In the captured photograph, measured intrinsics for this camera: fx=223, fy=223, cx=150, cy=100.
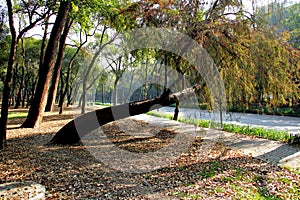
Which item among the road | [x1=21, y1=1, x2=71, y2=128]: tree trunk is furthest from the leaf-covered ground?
[x1=21, y1=1, x2=71, y2=128]: tree trunk

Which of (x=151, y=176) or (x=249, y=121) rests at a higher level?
(x=249, y=121)

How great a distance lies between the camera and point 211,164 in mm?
4934

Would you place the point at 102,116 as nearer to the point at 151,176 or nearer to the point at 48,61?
the point at 151,176

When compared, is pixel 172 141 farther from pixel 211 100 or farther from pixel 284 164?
pixel 284 164

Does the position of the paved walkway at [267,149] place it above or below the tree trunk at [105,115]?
below

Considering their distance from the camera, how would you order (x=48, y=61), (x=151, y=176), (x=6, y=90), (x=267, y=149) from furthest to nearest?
1. (x=48, y=61)
2. (x=267, y=149)
3. (x=6, y=90)
4. (x=151, y=176)

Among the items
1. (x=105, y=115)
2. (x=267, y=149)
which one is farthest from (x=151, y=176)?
(x=267, y=149)

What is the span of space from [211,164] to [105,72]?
16.8 metres

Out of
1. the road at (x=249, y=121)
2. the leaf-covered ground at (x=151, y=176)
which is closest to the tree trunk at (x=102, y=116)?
the leaf-covered ground at (x=151, y=176)

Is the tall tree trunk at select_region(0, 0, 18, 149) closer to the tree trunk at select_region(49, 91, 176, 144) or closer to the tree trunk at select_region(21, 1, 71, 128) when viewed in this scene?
the tree trunk at select_region(49, 91, 176, 144)

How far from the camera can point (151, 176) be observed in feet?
13.8

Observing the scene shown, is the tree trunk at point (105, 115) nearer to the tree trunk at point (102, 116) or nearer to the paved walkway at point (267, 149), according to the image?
the tree trunk at point (102, 116)

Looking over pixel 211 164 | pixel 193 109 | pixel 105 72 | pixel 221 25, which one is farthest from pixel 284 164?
pixel 105 72

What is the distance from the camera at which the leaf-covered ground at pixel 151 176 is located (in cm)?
351
